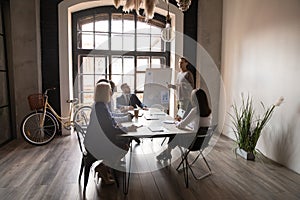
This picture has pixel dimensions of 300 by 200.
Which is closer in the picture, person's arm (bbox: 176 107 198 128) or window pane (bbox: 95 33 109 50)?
person's arm (bbox: 176 107 198 128)

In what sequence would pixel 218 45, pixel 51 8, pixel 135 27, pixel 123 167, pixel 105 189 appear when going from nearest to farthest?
pixel 105 189 → pixel 123 167 → pixel 51 8 → pixel 218 45 → pixel 135 27

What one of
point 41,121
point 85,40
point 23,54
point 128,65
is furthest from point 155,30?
point 41,121

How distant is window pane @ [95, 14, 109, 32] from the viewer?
5.98 metres

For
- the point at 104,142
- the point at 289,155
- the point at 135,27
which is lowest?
the point at 289,155

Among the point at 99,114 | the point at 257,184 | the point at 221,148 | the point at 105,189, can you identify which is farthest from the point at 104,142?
the point at 221,148

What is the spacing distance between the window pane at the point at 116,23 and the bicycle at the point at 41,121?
204 centimetres

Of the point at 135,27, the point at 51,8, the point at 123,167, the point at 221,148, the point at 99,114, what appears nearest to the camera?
the point at 99,114

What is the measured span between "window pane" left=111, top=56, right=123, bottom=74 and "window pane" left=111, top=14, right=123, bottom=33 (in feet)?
2.21

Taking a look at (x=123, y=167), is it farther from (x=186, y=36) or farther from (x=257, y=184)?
(x=186, y=36)

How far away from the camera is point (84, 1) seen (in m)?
5.40

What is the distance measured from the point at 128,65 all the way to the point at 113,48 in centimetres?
56

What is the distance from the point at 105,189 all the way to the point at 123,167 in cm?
56

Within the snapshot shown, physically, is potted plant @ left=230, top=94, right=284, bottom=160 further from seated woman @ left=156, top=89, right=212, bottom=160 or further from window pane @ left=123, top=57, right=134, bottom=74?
window pane @ left=123, top=57, right=134, bottom=74

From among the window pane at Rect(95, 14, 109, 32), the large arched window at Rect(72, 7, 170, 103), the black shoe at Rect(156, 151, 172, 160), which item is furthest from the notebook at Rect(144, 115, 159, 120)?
the window pane at Rect(95, 14, 109, 32)
